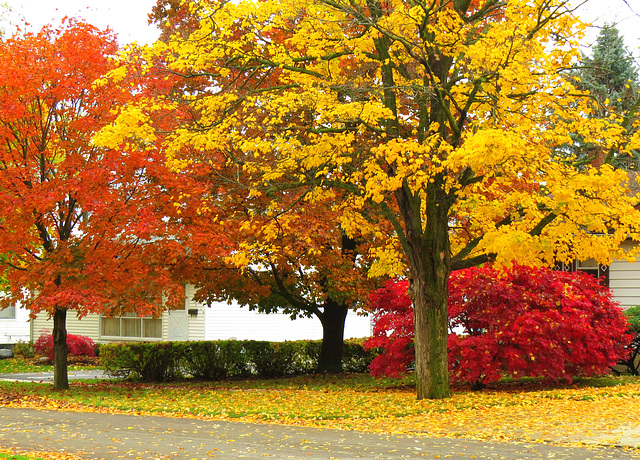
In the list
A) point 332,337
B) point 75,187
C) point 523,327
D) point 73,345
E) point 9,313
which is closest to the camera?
point 523,327

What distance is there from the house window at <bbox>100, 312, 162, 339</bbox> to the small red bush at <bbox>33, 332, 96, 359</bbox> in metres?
1.08

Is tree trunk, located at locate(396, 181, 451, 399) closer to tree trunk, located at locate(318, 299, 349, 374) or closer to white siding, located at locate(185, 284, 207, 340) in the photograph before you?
tree trunk, located at locate(318, 299, 349, 374)

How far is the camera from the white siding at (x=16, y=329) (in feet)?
99.7

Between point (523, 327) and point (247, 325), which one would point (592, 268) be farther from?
point (247, 325)

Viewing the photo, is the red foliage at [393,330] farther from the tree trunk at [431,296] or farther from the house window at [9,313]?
the house window at [9,313]

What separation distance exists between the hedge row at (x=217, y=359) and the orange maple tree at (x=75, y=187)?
4622 mm

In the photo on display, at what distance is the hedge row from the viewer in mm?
18875

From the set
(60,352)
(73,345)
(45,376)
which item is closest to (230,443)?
(60,352)

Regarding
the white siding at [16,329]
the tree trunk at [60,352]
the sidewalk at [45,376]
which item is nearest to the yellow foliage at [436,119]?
the tree trunk at [60,352]

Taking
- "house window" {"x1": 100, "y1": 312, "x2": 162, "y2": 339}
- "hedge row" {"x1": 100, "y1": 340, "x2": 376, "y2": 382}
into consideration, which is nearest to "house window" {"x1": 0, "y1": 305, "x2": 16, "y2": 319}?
"house window" {"x1": 100, "y1": 312, "x2": 162, "y2": 339}

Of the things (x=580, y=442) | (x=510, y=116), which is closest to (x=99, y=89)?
(x=510, y=116)

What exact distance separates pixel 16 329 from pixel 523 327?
82.0 feet

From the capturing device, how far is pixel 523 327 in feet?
42.4

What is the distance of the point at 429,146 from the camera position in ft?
34.3
